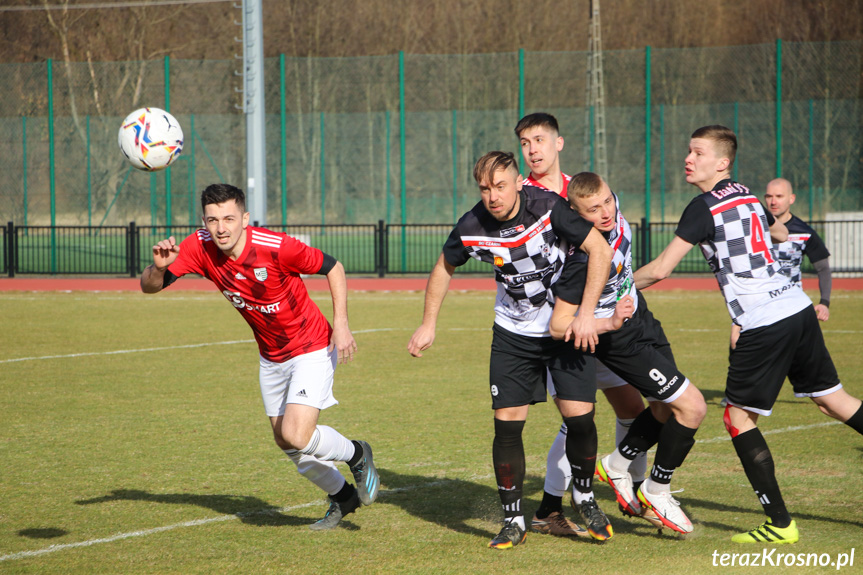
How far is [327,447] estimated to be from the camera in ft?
16.0

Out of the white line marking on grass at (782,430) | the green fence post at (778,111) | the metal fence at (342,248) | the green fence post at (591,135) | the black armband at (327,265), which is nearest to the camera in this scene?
the black armband at (327,265)

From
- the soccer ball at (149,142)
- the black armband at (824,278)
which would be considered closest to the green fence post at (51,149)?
the soccer ball at (149,142)

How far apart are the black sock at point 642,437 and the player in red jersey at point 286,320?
142 cm

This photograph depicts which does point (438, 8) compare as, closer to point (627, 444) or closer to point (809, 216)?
point (809, 216)

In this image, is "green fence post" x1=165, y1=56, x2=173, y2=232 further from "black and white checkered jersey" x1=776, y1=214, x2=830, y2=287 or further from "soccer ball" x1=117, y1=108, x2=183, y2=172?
"black and white checkered jersey" x1=776, y1=214, x2=830, y2=287

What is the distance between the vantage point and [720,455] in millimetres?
6379

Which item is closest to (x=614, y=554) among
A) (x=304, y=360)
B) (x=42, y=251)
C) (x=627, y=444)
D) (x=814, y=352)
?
(x=627, y=444)

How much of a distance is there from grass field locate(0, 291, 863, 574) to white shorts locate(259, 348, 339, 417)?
672mm

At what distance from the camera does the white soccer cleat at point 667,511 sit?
15.0 ft

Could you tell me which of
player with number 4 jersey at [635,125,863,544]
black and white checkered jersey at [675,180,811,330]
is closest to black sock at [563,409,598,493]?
player with number 4 jersey at [635,125,863,544]

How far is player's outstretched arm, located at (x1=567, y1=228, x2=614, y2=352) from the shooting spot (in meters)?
A: 4.29

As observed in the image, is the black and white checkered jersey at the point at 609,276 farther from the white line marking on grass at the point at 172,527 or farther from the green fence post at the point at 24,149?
the green fence post at the point at 24,149

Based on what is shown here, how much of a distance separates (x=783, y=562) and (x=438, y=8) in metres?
35.6

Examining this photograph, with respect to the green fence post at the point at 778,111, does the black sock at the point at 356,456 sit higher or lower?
lower
